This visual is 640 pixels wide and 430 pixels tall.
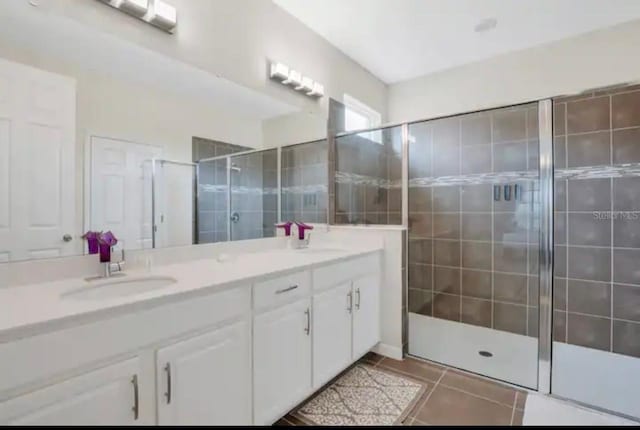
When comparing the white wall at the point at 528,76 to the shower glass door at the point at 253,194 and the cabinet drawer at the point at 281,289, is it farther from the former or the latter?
the cabinet drawer at the point at 281,289

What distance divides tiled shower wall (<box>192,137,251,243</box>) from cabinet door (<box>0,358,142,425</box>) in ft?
3.02

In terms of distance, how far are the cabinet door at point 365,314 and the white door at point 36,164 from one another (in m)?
1.54

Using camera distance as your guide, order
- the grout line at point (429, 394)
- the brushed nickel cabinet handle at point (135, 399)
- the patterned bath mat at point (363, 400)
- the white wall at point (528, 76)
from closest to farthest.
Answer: the brushed nickel cabinet handle at point (135, 399) < the patterned bath mat at point (363, 400) < the grout line at point (429, 394) < the white wall at point (528, 76)

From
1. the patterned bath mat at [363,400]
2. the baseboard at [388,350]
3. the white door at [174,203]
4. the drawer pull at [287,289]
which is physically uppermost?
the white door at [174,203]

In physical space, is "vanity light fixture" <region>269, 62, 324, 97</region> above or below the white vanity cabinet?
above

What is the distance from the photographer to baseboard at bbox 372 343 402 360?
7.75 ft

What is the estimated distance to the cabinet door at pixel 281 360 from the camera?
1419 mm

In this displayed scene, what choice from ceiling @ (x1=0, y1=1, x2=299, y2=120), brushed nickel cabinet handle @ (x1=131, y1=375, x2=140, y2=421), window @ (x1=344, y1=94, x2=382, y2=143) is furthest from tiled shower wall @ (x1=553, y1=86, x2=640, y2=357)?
brushed nickel cabinet handle @ (x1=131, y1=375, x2=140, y2=421)

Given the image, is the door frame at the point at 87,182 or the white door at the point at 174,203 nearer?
the door frame at the point at 87,182

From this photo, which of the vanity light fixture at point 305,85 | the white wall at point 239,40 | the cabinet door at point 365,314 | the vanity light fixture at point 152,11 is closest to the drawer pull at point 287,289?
the cabinet door at point 365,314

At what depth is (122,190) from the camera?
4.97 ft

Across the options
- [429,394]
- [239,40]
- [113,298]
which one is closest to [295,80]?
[239,40]

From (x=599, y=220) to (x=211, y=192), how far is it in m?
2.72

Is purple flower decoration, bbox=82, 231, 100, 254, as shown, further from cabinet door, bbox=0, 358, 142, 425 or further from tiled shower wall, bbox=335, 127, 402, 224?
tiled shower wall, bbox=335, 127, 402, 224
